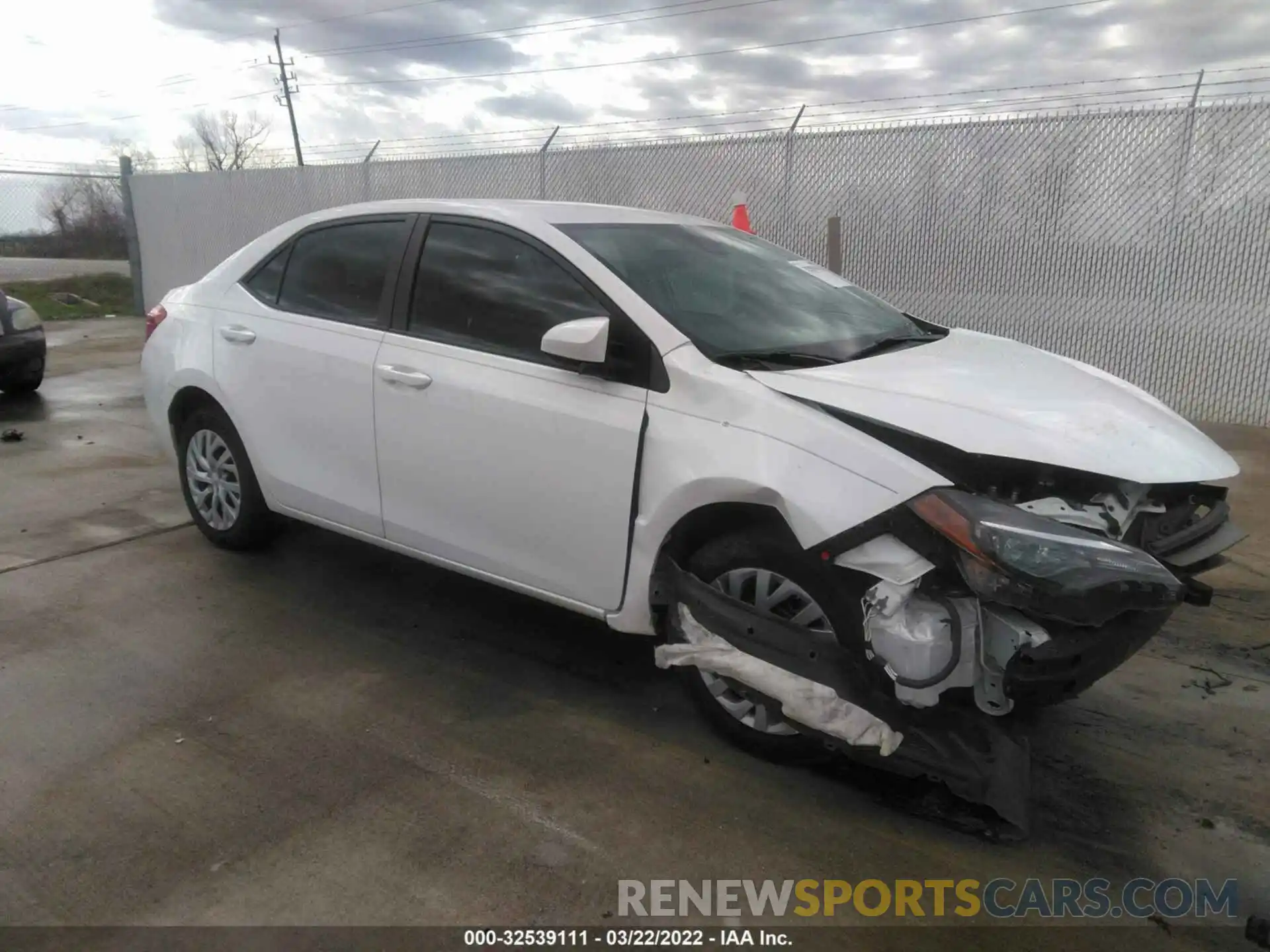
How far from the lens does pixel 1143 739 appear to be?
3.57 meters

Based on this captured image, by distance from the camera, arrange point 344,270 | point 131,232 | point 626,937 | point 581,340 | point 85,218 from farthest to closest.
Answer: point 85,218 → point 131,232 → point 344,270 → point 581,340 → point 626,937

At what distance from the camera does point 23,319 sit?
926cm

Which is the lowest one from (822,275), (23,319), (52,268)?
(52,268)

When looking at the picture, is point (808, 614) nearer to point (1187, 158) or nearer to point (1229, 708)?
point (1229, 708)

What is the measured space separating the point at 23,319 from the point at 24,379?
58 cm

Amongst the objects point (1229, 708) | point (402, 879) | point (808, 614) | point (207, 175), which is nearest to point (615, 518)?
point (808, 614)

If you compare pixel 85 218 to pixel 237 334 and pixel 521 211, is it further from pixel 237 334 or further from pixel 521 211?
pixel 521 211

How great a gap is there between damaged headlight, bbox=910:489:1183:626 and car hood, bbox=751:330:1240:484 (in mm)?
218

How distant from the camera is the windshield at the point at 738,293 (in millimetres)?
3566

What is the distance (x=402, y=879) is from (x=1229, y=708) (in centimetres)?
306

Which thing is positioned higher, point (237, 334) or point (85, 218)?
point (237, 334)

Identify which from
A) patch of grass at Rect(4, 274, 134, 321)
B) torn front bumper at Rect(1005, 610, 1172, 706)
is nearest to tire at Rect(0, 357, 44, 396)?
patch of grass at Rect(4, 274, 134, 321)

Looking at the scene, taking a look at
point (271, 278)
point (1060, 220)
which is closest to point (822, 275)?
point (271, 278)

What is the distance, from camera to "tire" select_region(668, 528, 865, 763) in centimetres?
297
